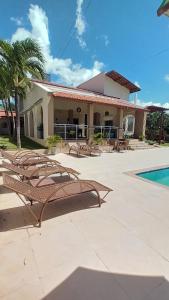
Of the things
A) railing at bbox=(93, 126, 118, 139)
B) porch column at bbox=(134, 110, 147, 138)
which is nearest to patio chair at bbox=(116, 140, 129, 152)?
railing at bbox=(93, 126, 118, 139)

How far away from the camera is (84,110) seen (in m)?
22.0

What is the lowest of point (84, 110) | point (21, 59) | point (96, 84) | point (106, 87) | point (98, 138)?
point (98, 138)

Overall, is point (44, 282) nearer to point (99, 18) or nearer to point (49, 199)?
point (49, 199)

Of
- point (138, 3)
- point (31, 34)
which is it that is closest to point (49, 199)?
point (138, 3)

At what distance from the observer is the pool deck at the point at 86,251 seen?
7.97ft

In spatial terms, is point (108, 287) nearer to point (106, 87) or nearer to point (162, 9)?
point (162, 9)

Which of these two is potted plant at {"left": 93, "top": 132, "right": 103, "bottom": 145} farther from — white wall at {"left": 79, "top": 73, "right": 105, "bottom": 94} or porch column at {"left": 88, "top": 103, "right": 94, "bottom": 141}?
white wall at {"left": 79, "top": 73, "right": 105, "bottom": 94}

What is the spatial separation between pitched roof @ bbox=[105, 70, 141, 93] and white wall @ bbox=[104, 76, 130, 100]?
15.4 inches

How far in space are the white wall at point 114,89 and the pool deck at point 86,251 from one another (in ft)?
73.0

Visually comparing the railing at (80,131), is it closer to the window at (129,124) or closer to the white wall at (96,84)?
the window at (129,124)

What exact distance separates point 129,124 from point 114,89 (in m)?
5.93

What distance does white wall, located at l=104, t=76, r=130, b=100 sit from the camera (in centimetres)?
2505

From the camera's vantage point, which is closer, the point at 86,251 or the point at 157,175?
the point at 86,251

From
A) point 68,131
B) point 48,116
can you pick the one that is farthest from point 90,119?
point 48,116
